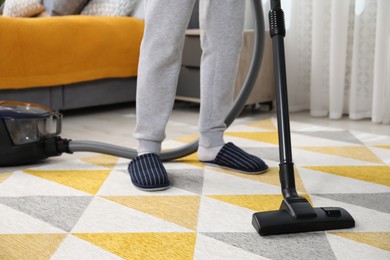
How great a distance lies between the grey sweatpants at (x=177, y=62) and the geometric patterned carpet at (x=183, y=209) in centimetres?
14

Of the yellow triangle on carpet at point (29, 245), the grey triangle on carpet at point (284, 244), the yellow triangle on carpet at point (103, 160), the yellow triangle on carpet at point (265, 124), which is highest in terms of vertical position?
the yellow triangle on carpet at point (29, 245)

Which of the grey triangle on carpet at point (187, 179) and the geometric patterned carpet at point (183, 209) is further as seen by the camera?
the grey triangle on carpet at point (187, 179)

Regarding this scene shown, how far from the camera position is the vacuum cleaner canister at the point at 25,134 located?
141 centimetres

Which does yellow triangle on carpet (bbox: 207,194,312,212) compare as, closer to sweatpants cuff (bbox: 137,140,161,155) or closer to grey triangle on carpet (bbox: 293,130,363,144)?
sweatpants cuff (bbox: 137,140,161,155)

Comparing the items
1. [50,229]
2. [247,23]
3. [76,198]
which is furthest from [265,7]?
[50,229]

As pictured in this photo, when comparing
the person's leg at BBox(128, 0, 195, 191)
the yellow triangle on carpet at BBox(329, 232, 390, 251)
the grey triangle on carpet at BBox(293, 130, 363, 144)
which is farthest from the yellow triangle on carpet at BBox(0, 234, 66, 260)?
the grey triangle on carpet at BBox(293, 130, 363, 144)

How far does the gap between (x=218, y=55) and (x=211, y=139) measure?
23cm

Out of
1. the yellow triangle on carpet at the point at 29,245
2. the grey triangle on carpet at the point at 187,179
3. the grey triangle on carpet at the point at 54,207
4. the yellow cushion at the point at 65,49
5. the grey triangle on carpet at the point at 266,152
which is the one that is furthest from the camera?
the yellow cushion at the point at 65,49

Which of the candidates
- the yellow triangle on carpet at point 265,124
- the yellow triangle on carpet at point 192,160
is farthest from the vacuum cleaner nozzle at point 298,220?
the yellow triangle on carpet at point 265,124

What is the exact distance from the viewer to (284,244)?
926 mm

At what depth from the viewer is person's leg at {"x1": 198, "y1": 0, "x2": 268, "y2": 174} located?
131 centimetres

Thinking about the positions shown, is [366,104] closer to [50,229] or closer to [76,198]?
[76,198]

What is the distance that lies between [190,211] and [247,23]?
188 centimetres

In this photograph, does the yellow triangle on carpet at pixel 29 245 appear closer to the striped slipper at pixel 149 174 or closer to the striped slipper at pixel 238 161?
the striped slipper at pixel 149 174
